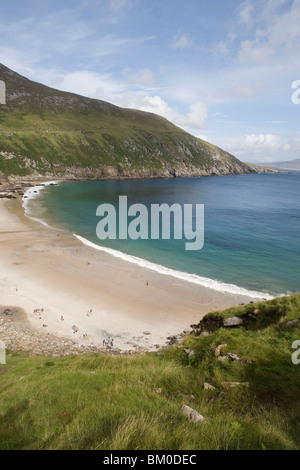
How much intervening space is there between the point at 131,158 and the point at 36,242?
139m

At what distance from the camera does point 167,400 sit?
24.2ft

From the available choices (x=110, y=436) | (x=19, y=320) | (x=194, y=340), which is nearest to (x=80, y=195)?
(x=19, y=320)

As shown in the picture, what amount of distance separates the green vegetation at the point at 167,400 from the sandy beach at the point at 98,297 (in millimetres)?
11023

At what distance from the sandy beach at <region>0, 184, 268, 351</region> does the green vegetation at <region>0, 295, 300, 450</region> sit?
11.0 meters

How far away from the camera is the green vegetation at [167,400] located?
17.6 ft

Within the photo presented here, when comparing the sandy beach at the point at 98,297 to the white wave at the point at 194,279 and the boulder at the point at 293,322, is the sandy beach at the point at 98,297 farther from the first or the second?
the boulder at the point at 293,322

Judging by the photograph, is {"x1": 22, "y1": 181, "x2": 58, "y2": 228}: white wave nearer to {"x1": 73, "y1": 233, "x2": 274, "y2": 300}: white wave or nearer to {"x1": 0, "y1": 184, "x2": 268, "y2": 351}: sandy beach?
{"x1": 0, "y1": 184, "x2": 268, "y2": 351}: sandy beach

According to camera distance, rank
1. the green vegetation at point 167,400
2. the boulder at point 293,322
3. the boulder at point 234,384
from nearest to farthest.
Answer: the green vegetation at point 167,400
the boulder at point 234,384
the boulder at point 293,322

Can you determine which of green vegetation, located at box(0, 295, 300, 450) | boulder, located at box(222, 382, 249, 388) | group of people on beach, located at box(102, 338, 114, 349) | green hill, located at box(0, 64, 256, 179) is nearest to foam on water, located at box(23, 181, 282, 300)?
group of people on beach, located at box(102, 338, 114, 349)

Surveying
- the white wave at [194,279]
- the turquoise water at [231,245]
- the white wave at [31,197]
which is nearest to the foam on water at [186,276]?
the white wave at [194,279]

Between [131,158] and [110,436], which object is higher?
[131,158]

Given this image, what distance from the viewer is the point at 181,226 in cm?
5988

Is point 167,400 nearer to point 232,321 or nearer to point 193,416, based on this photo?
point 193,416
